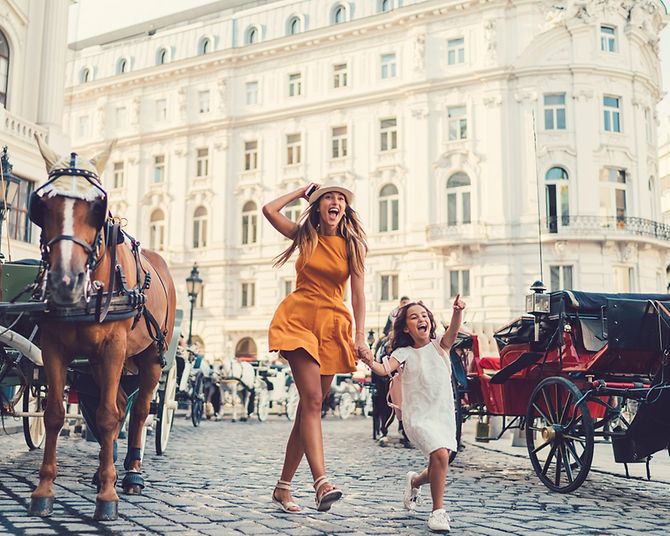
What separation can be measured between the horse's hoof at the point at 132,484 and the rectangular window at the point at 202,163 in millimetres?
36963

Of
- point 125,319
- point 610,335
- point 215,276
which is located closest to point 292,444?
point 125,319

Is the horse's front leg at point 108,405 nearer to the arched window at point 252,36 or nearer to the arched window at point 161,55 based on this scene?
the arched window at point 252,36

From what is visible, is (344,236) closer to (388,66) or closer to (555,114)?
(555,114)

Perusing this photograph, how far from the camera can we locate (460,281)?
3444 centimetres

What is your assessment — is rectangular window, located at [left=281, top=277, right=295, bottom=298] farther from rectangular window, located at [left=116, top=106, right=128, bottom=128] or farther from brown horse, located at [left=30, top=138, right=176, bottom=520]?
brown horse, located at [left=30, top=138, right=176, bottom=520]

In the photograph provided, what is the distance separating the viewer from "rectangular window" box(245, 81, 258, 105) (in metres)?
41.5

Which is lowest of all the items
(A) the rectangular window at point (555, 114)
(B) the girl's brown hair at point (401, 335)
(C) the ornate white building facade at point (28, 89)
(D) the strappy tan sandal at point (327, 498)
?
(D) the strappy tan sandal at point (327, 498)

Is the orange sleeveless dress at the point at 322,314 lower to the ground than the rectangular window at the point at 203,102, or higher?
lower

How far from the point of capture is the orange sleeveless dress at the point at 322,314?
528 cm

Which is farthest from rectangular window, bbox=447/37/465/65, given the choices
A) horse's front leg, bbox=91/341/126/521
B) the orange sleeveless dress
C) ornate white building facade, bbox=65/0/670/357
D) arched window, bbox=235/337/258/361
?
horse's front leg, bbox=91/341/126/521

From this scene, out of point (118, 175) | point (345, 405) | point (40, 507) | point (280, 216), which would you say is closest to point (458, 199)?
point (345, 405)

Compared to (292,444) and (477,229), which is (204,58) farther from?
(292,444)

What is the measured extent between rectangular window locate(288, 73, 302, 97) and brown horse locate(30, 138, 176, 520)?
117ft

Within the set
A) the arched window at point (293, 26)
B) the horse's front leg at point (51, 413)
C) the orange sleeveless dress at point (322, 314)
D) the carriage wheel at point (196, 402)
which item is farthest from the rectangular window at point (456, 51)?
the horse's front leg at point (51, 413)
